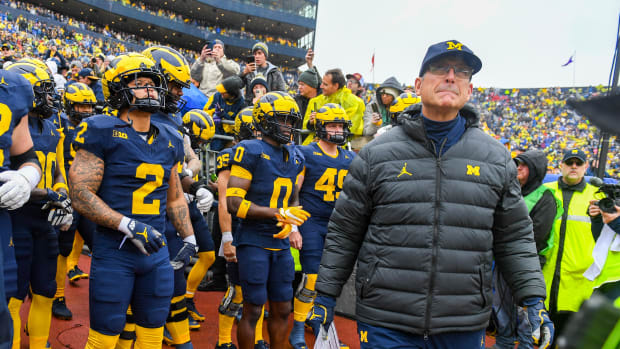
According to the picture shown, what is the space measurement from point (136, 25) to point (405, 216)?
1964 inches

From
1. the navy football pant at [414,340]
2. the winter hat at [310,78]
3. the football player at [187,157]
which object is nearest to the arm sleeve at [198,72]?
the winter hat at [310,78]

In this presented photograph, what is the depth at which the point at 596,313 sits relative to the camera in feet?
3.28

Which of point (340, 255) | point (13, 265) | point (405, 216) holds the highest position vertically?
point (405, 216)

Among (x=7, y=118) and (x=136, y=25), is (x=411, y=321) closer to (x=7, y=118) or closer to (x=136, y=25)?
(x=7, y=118)

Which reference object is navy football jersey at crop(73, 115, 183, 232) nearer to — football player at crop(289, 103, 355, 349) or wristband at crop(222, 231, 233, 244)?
wristband at crop(222, 231, 233, 244)

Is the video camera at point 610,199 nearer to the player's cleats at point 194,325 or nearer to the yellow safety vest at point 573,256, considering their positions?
the yellow safety vest at point 573,256

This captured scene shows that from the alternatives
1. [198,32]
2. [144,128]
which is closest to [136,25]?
[198,32]

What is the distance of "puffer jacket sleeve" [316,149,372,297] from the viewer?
242cm

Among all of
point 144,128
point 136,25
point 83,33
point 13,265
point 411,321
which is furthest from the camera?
point 136,25

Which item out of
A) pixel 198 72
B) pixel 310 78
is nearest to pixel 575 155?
pixel 310 78

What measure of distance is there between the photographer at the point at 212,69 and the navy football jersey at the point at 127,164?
6.43 m

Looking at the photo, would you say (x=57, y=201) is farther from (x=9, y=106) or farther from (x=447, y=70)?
(x=447, y=70)

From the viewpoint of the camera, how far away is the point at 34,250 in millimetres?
3801

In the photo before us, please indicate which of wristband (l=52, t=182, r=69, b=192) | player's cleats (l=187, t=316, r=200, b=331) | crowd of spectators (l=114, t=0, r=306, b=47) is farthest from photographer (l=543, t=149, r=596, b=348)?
crowd of spectators (l=114, t=0, r=306, b=47)
